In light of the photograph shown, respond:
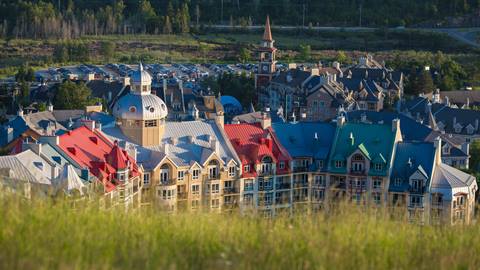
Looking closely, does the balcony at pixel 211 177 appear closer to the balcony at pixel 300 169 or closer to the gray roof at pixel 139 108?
the gray roof at pixel 139 108

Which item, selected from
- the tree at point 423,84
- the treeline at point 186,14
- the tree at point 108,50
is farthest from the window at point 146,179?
the treeline at point 186,14

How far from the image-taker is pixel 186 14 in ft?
Result: 233

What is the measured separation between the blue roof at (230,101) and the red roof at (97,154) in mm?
18753

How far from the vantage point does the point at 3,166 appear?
54.6 ft

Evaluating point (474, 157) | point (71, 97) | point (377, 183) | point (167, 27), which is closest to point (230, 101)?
point (71, 97)

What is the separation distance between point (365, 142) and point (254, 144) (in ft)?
8.15

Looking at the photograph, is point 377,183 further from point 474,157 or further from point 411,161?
point 474,157

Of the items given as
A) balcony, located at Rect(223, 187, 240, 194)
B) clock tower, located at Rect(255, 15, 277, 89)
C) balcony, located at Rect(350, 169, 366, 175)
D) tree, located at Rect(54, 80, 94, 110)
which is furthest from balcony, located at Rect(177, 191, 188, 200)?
clock tower, located at Rect(255, 15, 277, 89)

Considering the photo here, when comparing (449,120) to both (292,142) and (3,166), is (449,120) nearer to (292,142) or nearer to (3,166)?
(292,142)

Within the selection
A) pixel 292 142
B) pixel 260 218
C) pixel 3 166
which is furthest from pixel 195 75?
pixel 260 218

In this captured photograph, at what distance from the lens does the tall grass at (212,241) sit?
710cm

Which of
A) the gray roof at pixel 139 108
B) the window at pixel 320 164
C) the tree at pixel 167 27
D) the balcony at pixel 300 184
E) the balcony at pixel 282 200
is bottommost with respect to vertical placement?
the balcony at pixel 282 200

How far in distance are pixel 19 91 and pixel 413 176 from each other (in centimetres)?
2369

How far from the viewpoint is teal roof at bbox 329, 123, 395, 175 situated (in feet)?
70.3
